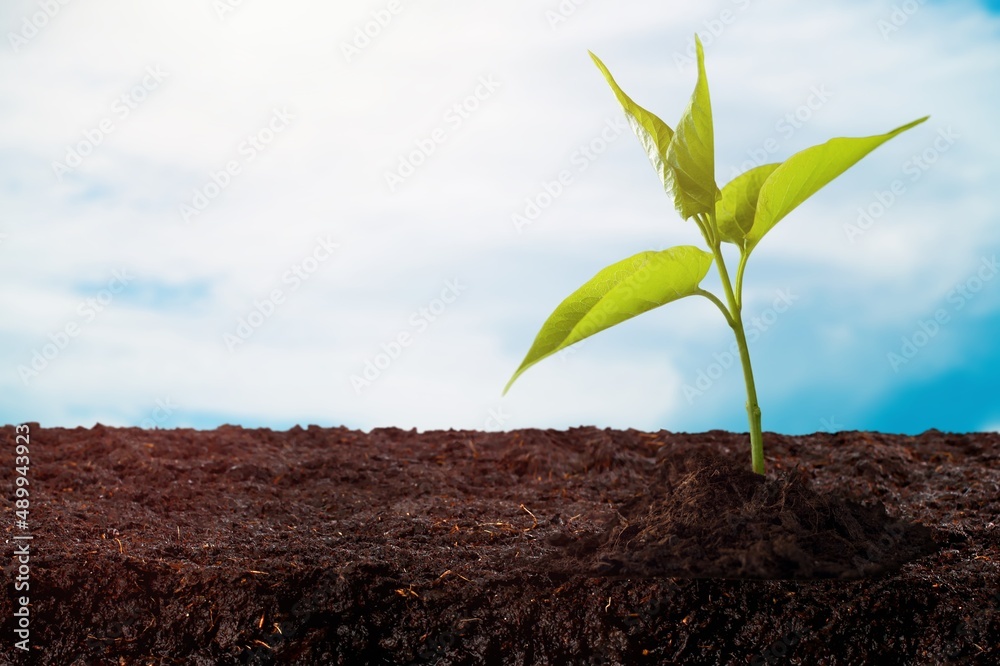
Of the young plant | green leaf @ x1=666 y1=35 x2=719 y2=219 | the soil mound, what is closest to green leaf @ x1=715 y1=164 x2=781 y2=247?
the young plant

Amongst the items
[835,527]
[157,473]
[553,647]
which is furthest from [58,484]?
[835,527]

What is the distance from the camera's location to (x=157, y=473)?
142 inches

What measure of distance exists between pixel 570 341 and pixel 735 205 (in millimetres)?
700

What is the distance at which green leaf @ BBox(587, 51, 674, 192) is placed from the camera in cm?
226

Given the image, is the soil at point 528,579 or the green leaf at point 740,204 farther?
the green leaf at point 740,204

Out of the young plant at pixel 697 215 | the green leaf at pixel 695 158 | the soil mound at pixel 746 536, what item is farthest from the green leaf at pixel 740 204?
the soil mound at pixel 746 536

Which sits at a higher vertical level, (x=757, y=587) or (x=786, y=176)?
(x=786, y=176)

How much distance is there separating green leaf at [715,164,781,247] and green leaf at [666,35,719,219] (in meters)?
0.13

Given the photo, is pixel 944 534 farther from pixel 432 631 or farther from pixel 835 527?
pixel 432 631

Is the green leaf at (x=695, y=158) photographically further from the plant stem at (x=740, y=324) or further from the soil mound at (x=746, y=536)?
the soil mound at (x=746, y=536)

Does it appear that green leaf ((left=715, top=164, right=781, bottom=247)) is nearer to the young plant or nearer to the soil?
the young plant

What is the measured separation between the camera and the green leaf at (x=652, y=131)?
226 centimetres

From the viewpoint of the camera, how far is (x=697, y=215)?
2357 millimetres

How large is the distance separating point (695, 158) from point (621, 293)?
424 millimetres
